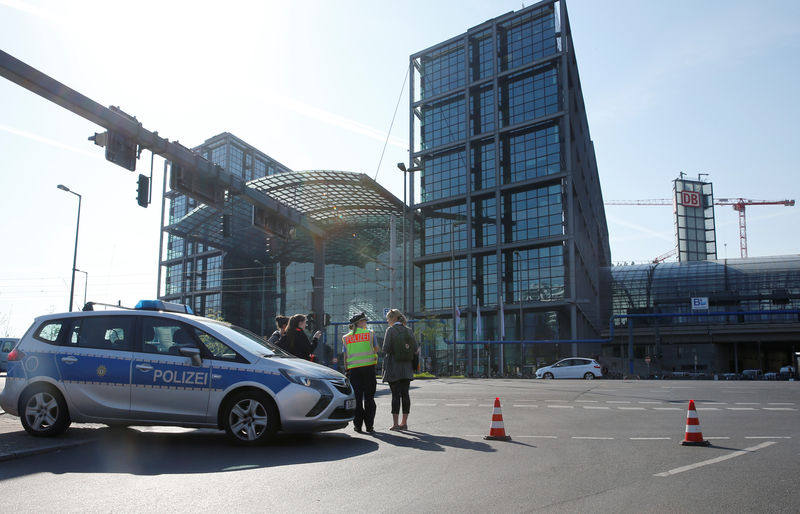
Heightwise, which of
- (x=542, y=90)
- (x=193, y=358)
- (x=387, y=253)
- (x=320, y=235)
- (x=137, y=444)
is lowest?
(x=137, y=444)

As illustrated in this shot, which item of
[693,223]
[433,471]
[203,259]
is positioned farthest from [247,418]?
[693,223]

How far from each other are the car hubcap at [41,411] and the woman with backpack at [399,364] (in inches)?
163

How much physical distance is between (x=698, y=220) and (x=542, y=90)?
89.1m

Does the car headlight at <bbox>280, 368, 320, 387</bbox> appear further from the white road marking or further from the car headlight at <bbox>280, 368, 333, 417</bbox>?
the white road marking

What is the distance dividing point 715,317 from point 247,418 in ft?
242

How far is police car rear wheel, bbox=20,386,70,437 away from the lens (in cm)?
757

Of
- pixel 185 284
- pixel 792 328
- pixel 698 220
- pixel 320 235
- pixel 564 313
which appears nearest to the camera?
pixel 320 235

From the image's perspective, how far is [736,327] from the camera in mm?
69938

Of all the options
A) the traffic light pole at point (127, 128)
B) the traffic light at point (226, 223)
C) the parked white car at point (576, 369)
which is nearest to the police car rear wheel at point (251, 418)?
the traffic light pole at point (127, 128)

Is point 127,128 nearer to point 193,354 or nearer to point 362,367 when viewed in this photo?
point 362,367

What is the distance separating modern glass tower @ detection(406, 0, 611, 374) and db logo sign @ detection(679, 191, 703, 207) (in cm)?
7785

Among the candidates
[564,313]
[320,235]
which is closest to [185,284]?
[564,313]

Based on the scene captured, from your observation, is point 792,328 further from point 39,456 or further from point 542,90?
point 39,456

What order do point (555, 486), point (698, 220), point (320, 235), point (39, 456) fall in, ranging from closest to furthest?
point (555, 486) < point (39, 456) < point (320, 235) < point (698, 220)
